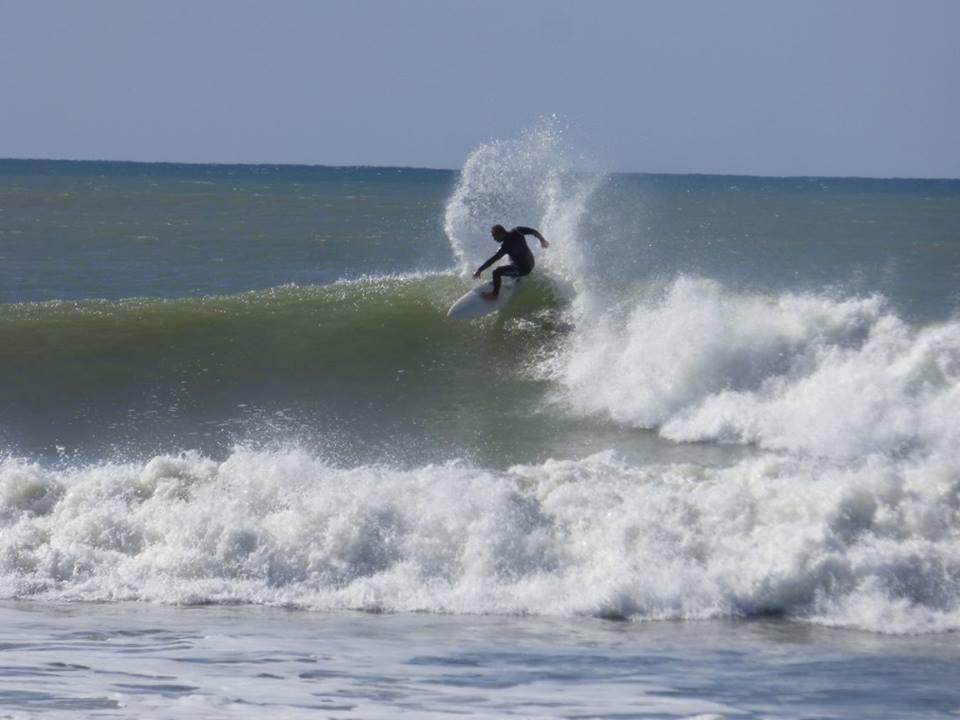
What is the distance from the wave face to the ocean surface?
0.12ft

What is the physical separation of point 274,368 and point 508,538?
22.1 feet

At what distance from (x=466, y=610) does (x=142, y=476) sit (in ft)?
11.3

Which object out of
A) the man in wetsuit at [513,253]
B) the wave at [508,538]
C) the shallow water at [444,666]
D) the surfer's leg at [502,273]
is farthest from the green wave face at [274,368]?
the shallow water at [444,666]

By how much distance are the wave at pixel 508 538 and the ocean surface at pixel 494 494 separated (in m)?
0.03

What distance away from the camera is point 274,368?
16.7 meters

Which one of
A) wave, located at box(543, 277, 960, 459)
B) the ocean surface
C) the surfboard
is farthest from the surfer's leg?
wave, located at box(543, 277, 960, 459)

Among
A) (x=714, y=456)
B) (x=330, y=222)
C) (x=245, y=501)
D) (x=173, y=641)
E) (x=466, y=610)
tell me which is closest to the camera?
(x=173, y=641)

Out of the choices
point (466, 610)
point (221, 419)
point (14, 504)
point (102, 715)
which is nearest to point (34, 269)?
point (221, 419)

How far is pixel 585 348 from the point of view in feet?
54.6

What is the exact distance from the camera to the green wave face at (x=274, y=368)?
14445mm

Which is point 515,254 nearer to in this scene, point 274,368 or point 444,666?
point 274,368

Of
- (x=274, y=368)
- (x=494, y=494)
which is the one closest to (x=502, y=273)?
(x=274, y=368)

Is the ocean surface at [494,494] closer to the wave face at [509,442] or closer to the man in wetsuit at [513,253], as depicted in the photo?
the wave face at [509,442]

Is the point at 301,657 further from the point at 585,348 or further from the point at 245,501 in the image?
the point at 585,348
